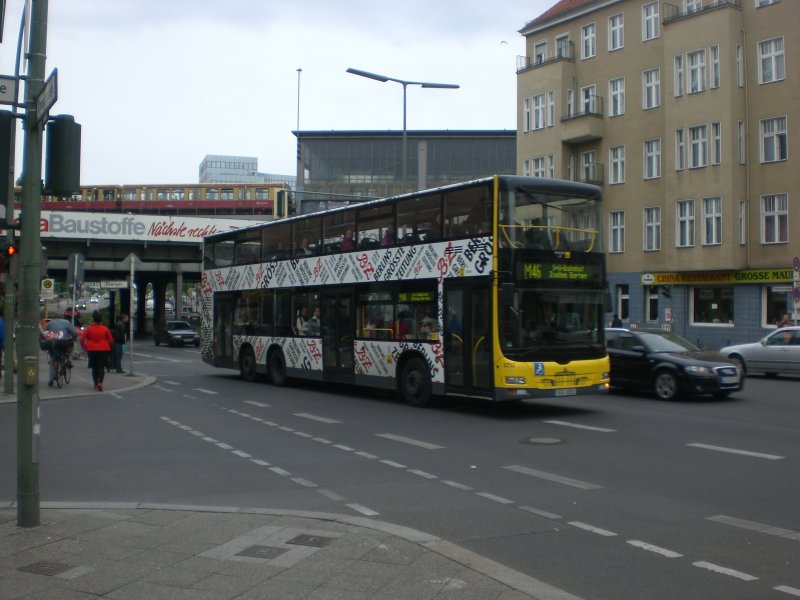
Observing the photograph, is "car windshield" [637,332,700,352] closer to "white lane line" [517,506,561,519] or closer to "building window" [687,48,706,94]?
"white lane line" [517,506,561,519]

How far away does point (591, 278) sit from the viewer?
633 inches

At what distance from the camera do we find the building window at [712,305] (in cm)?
3772

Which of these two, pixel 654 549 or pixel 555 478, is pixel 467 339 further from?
pixel 654 549

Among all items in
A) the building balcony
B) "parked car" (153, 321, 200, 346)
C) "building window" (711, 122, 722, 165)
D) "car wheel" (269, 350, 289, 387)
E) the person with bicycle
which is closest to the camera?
the person with bicycle

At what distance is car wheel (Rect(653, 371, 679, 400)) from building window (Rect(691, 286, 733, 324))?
807 inches

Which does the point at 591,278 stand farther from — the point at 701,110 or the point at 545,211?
the point at 701,110

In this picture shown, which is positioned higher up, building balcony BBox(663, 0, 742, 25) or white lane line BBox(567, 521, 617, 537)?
building balcony BBox(663, 0, 742, 25)

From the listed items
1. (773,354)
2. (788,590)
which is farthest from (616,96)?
(788,590)

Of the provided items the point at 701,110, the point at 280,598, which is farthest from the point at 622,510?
the point at 701,110

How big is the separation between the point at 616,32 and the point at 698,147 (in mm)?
8310

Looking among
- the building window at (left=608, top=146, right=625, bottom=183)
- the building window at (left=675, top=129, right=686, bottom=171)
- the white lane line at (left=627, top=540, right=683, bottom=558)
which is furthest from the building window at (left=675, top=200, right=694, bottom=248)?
the white lane line at (left=627, top=540, right=683, bottom=558)

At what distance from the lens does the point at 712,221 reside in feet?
122

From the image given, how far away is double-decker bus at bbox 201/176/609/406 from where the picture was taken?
15094 mm

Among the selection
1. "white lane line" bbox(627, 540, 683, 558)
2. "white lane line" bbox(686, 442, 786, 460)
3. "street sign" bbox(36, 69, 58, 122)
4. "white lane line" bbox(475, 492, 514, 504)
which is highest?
"street sign" bbox(36, 69, 58, 122)
